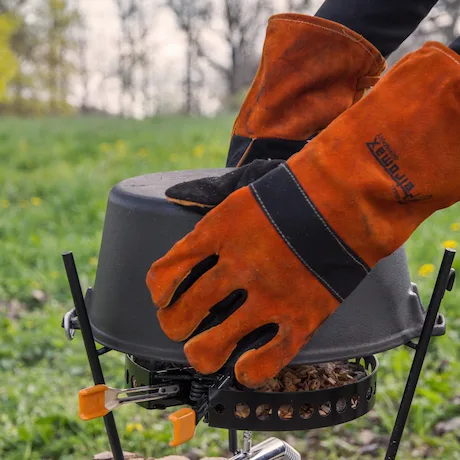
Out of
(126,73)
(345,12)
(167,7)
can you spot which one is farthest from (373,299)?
(126,73)

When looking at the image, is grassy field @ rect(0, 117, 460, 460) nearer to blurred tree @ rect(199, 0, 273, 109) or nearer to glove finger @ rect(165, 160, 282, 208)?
glove finger @ rect(165, 160, 282, 208)

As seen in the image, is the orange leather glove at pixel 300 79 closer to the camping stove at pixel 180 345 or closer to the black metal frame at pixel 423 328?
the camping stove at pixel 180 345

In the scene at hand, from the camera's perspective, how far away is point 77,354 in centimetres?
331

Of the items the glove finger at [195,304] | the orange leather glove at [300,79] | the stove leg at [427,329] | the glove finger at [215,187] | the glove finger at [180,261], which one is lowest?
the stove leg at [427,329]

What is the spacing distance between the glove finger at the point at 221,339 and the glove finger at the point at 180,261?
96 mm

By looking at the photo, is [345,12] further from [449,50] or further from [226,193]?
[226,193]

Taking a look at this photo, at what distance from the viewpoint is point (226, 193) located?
48.3 inches

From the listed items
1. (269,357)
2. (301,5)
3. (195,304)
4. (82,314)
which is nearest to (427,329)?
(269,357)

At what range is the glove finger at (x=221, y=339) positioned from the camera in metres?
1.13

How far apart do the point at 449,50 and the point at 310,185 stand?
1.13 ft

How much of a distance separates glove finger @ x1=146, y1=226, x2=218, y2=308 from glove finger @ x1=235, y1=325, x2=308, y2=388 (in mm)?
176

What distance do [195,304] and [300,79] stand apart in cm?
59

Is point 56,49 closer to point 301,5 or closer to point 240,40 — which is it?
point 240,40

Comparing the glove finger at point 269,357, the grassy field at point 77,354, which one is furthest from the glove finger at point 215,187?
the grassy field at point 77,354
